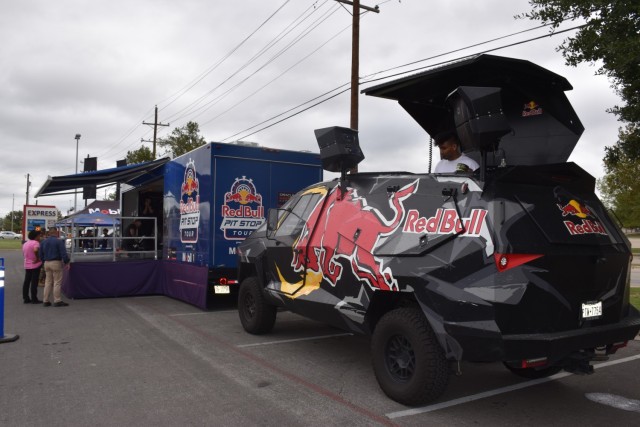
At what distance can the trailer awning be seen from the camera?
39.1 ft

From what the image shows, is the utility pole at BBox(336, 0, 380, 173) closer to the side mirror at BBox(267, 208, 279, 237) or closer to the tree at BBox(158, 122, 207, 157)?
the side mirror at BBox(267, 208, 279, 237)

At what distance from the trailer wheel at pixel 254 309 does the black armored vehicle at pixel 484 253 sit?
1.70 m

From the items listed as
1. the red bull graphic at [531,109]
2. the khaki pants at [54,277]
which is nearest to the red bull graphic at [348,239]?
the red bull graphic at [531,109]

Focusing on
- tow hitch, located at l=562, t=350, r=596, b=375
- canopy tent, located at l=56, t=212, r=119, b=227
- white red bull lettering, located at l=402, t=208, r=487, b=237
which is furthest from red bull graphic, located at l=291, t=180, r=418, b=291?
canopy tent, located at l=56, t=212, r=119, b=227

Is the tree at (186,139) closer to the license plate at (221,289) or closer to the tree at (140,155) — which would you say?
the tree at (140,155)

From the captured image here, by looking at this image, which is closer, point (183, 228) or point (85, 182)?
point (183, 228)

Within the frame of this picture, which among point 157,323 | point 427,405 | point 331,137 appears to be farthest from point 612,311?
point 157,323

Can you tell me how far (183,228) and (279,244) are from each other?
4.58 m

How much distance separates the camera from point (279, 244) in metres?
6.24

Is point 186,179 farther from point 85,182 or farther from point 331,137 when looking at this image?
point 331,137

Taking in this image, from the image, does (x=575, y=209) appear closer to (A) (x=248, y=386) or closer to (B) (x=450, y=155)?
(B) (x=450, y=155)

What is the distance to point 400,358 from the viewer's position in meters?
4.32

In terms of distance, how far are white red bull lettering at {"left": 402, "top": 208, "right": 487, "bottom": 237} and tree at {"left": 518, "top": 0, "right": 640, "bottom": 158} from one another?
373 cm

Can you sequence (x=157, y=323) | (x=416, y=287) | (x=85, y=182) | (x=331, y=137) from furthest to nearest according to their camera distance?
1. (x=85, y=182)
2. (x=157, y=323)
3. (x=331, y=137)
4. (x=416, y=287)
